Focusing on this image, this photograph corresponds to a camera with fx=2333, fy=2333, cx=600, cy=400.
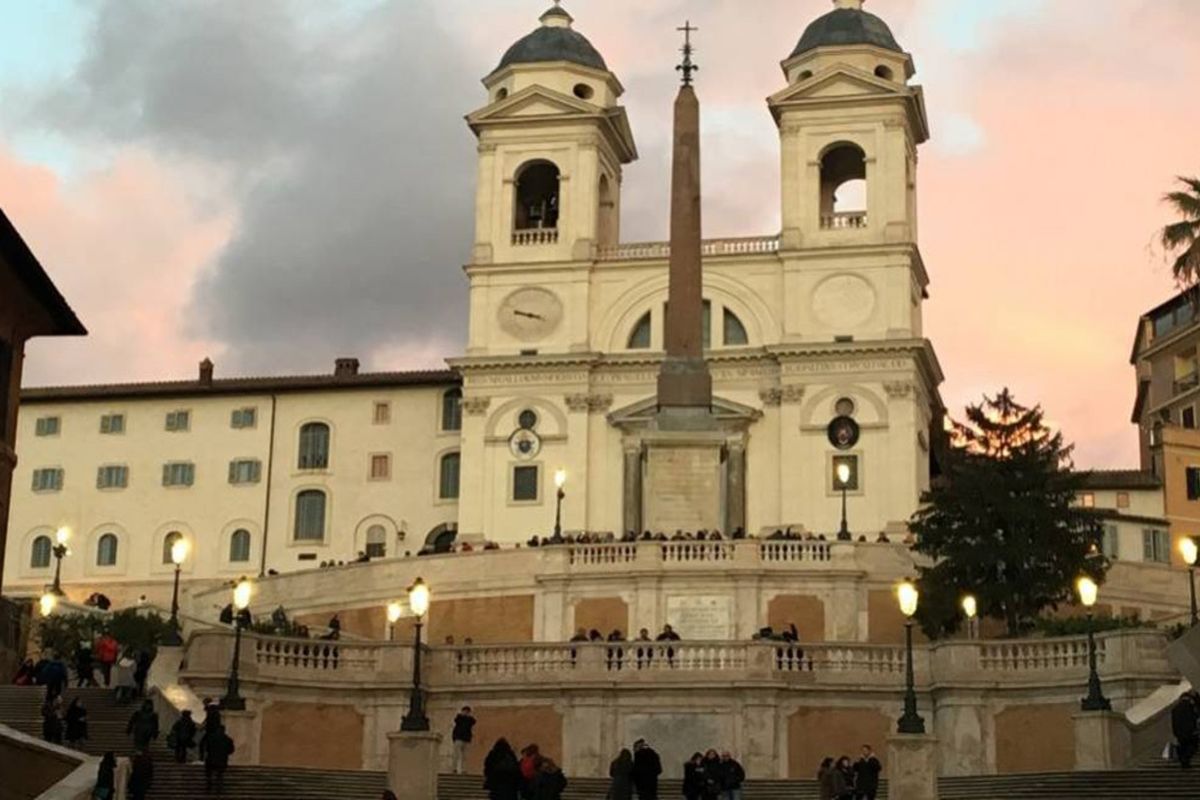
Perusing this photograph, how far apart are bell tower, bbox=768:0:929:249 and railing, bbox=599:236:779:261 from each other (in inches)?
40.2

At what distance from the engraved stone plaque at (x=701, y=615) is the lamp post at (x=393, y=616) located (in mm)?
6808

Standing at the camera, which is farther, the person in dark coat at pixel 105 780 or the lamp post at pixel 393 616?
the lamp post at pixel 393 616

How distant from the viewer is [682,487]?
220 feet

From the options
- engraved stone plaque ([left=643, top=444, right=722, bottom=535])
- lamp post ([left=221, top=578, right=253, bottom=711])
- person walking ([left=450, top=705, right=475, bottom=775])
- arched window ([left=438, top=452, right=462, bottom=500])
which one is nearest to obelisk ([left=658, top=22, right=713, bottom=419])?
engraved stone plaque ([left=643, top=444, right=722, bottom=535])

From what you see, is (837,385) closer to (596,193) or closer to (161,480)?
(596,193)

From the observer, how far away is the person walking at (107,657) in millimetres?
43656

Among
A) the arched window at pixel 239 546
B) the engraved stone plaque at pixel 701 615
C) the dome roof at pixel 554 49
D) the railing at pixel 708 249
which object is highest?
the dome roof at pixel 554 49

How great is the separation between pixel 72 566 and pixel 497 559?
3413 centimetres

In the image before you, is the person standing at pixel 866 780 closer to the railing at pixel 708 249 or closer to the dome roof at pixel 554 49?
the railing at pixel 708 249

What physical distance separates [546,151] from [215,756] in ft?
193

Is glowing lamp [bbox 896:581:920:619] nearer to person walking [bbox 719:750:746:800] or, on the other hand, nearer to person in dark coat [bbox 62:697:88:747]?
person walking [bbox 719:750:746:800]

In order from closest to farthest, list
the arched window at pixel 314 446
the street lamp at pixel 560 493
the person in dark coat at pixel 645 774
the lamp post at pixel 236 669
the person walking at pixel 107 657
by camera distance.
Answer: the person in dark coat at pixel 645 774, the lamp post at pixel 236 669, the person walking at pixel 107 657, the street lamp at pixel 560 493, the arched window at pixel 314 446

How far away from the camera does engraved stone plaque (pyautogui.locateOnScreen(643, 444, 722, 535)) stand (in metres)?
66.1

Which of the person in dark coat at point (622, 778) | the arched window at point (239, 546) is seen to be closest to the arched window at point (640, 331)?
the arched window at point (239, 546)
